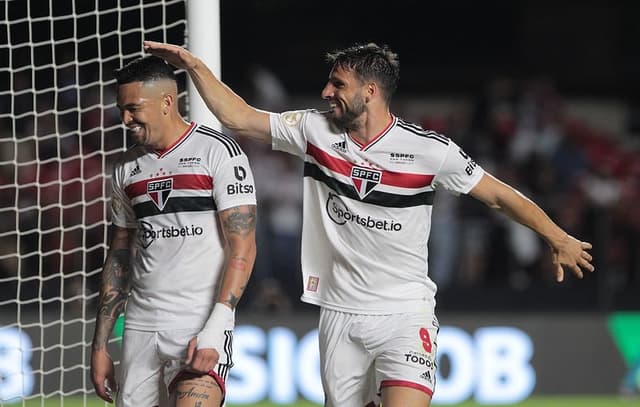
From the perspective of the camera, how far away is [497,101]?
14258 mm

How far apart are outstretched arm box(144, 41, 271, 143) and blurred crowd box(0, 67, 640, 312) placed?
4167mm

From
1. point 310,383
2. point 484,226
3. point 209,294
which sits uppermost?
point 209,294

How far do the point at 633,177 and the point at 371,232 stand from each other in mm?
8903

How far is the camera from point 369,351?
17.7 ft

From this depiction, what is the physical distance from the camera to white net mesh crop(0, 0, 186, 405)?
24.2ft

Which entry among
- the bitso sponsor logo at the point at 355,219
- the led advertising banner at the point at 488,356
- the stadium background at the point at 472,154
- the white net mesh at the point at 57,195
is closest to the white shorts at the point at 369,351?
the bitso sponsor logo at the point at 355,219

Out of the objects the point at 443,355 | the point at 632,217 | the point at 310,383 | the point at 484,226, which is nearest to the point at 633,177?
the point at 632,217

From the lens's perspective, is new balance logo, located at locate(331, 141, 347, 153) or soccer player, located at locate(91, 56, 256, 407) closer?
soccer player, located at locate(91, 56, 256, 407)

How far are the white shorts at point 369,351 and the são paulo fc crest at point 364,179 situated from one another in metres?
0.55

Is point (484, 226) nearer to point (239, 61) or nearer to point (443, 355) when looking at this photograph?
point (443, 355)

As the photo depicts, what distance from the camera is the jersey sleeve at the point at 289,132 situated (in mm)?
5508

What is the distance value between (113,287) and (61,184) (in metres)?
2.70

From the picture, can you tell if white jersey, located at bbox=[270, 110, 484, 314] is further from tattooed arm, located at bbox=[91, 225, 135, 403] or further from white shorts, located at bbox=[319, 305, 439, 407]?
tattooed arm, located at bbox=[91, 225, 135, 403]

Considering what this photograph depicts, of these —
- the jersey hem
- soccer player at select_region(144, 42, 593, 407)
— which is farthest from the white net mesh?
the jersey hem
